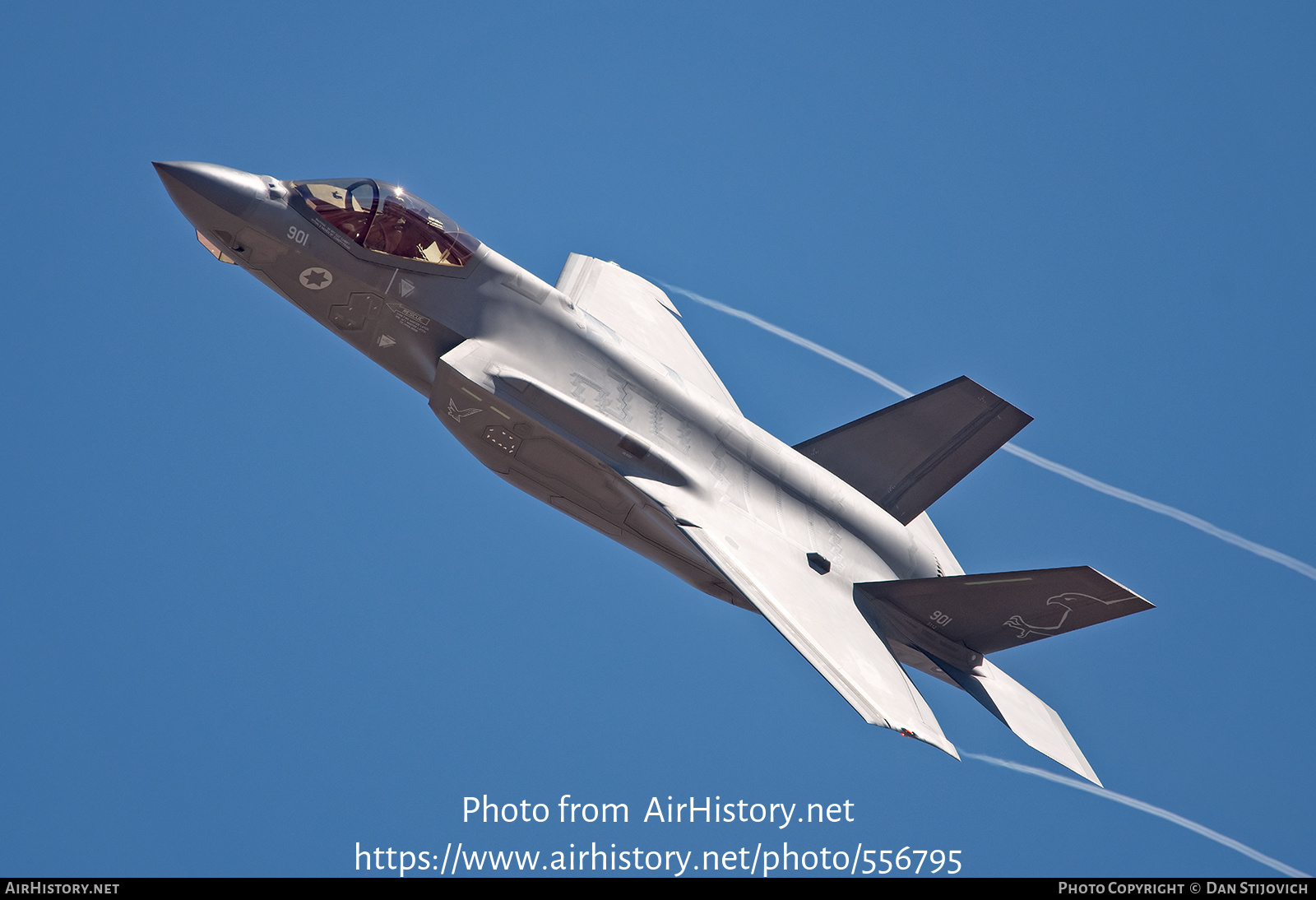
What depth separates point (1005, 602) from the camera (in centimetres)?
2094

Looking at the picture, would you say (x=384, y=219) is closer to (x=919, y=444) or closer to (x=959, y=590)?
(x=919, y=444)

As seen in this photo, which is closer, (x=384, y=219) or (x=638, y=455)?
(x=384, y=219)

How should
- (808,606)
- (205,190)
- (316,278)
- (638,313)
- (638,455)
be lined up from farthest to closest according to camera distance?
(638,313)
(638,455)
(808,606)
(316,278)
(205,190)

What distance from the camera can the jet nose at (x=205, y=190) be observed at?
18.6m

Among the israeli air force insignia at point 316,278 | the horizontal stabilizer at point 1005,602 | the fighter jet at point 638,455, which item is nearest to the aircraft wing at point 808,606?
the fighter jet at point 638,455

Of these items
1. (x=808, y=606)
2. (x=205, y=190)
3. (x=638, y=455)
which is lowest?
(x=808, y=606)

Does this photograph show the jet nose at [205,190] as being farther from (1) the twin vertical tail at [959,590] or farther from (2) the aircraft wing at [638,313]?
(1) the twin vertical tail at [959,590]

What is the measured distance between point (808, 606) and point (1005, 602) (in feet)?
10.8

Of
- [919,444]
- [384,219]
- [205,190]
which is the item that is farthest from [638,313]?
[205,190]

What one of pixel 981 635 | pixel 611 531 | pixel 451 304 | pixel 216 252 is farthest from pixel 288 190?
pixel 981 635

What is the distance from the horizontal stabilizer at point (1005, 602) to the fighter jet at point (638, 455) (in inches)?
1.2

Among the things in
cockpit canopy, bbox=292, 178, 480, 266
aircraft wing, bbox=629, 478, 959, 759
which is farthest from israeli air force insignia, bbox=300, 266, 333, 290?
aircraft wing, bbox=629, 478, 959, 759

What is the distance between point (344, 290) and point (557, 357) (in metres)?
3.06

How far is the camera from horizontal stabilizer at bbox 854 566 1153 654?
792 inches
